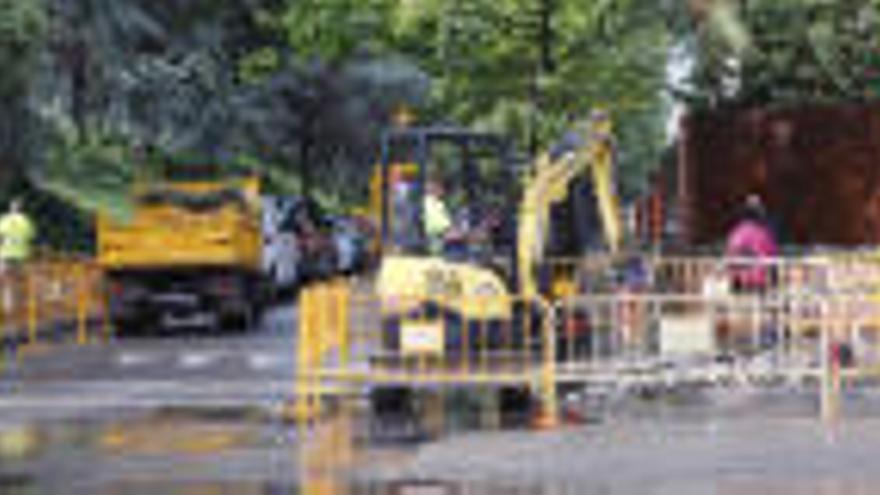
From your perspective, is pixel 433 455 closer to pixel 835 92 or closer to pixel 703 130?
pixel 703 130

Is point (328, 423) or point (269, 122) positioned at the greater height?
point (269, 122)

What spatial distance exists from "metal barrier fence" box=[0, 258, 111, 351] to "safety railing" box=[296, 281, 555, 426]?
41.3 ft

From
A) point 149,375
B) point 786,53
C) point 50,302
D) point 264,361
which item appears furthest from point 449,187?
point 786,53

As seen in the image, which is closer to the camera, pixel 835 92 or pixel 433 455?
pixel 433 455

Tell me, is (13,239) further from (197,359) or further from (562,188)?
(562,188)

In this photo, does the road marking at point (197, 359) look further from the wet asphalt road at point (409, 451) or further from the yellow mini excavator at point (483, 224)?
the yellow mini excavator at point (483, 224)

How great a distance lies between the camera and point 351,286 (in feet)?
71.9

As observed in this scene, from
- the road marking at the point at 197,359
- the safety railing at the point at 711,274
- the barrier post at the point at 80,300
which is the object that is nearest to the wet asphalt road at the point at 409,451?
the safety railing at the point at 711,274

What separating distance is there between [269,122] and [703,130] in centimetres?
1971

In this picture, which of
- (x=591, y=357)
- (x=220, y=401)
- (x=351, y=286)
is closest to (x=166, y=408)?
(x=220, y=401)

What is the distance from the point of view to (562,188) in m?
22.7

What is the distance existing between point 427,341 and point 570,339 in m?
1.30

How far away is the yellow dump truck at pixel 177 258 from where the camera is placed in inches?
1380

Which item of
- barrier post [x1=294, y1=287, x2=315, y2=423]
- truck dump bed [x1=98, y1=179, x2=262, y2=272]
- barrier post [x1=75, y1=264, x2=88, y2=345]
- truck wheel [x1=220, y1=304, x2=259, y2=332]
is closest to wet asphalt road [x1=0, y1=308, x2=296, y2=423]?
truck wheel [x1=220, y1=304, x2=259, y2=332]
